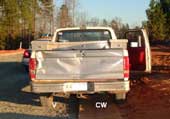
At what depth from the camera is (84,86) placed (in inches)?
469

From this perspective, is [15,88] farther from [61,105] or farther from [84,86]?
[84,86]

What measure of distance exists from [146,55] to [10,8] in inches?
2288

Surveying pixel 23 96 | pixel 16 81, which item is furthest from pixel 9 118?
pixel 16 81

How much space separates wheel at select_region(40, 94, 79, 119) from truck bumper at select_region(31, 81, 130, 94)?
55cm

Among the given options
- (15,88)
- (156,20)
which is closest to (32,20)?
(156,20)

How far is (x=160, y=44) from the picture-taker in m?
55.0

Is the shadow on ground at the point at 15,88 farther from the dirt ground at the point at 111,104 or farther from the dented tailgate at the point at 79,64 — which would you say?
the dented tailgate at the point at 79,64

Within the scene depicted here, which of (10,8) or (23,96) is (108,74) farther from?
(10,8)

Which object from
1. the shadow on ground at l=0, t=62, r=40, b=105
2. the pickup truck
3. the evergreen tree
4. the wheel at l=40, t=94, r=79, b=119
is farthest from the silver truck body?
the evergreen tree

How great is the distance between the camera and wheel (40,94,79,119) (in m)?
12.0

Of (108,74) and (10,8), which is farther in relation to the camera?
(10,8)

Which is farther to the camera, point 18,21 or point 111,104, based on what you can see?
point 18,21

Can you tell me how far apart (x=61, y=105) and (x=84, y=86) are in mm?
1667

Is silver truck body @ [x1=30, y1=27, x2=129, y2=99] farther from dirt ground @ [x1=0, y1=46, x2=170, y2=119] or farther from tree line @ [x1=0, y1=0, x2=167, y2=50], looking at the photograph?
tree line @ [x1=0, y1=0, x2=167, y2=50]
